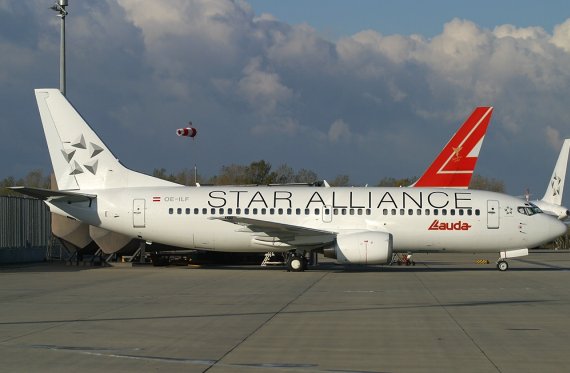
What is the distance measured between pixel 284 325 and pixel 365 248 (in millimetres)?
16151

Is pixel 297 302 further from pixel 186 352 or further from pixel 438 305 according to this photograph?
pixel 186 352

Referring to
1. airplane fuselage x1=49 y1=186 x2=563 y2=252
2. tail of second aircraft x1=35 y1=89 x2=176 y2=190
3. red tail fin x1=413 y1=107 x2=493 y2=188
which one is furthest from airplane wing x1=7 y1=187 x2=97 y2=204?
red tail fin x1=413 y1=107 x2=493 y2=188

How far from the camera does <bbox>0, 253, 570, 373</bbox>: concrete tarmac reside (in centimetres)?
1141

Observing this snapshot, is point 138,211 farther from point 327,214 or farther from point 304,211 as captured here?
point 327,214

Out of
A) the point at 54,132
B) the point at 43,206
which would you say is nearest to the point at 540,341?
the point at 54,132

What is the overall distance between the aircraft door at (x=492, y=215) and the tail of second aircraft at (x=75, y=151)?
13.6 meters

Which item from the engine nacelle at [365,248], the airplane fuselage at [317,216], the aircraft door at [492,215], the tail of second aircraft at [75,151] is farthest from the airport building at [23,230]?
the aircraft door at [492,215]

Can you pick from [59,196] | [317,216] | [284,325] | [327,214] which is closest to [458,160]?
[327,214]

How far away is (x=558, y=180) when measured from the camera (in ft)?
200

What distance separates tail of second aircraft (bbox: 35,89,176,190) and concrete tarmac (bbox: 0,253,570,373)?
24.4 feet

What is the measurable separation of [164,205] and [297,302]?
48.1 ft

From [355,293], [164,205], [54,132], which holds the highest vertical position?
[54,132]

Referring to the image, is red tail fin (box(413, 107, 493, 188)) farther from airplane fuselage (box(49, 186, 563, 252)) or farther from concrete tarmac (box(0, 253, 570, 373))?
concrete tarmac (box(0, 253, 570, 373))

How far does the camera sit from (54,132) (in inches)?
1356
